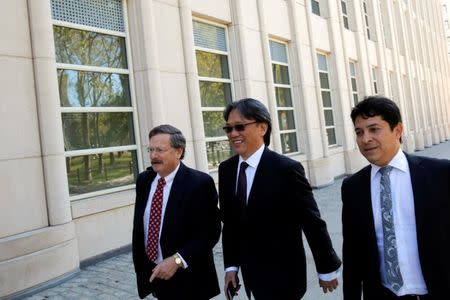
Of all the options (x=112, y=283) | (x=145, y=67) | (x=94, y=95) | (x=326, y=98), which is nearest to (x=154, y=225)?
(x=112, y=283)

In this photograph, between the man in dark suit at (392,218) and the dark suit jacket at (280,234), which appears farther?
the dark suit jacket at (280,234)

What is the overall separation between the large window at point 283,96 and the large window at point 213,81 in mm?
2490

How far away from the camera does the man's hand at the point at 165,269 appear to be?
113 inches

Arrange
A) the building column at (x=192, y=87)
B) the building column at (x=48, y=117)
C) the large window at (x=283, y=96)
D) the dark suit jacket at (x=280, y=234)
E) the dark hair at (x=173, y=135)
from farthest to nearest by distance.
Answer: the large window at (x=283, y=96) < the building column at (x=192, y=87) < the building column at (x=48, y=117) < the dark hair at (x=173, y=135) < the dark suit jacket at (x=280, y=234)

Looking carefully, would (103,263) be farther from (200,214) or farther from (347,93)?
(347,93)

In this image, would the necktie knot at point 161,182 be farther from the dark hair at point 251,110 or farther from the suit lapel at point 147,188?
the dark hair at point 251,110

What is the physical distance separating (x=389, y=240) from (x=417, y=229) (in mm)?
159

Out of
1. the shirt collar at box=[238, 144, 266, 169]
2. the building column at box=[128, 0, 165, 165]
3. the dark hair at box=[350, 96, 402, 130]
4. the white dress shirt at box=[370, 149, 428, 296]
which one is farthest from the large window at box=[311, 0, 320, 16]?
the white dress shirt at box=[370, 149, 428, 296]

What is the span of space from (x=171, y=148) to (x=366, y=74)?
58.1ft

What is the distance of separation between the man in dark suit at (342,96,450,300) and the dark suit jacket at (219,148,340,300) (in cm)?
37

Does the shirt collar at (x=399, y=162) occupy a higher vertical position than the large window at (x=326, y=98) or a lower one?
lower

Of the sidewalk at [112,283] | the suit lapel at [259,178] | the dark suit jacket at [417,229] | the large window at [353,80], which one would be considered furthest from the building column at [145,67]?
the large window at [353,80]

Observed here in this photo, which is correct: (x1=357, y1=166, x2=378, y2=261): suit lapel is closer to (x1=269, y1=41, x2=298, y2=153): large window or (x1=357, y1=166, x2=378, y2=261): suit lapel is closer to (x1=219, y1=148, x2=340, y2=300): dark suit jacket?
(x1=219, y1=148, x2=340, y2=300): dark suit jacket

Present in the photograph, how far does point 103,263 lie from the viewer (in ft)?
22.5
